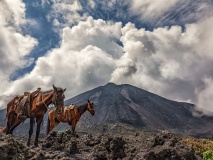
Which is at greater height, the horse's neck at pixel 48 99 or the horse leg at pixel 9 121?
the horse's neck at pixel 48 99

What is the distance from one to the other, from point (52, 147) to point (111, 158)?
3795 millimetres

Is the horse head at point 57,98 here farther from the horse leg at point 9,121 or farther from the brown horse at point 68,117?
the brown horse at point 68,117

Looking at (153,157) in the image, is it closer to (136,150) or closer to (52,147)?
(136,150)

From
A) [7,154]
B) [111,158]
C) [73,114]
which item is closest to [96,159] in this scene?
[111,158]

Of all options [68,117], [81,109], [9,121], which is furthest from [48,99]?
[81,109]

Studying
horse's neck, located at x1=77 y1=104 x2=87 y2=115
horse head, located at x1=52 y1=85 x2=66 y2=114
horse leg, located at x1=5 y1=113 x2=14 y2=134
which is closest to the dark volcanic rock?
horse head, located at x1=52 y1=85 x2=66 y2=114

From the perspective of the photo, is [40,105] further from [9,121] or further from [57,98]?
[9,121]

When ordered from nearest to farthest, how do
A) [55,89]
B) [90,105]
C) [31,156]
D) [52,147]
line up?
1. [31,156]
2. [55,89]
3. [52,147]
4. [90,105]

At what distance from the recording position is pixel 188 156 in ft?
39.0

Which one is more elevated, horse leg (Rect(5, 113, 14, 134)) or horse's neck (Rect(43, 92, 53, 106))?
horse's neck (Rect(43, 92, 53, 106))

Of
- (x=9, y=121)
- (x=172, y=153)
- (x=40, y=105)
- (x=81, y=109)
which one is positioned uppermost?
(x=81, y=109)

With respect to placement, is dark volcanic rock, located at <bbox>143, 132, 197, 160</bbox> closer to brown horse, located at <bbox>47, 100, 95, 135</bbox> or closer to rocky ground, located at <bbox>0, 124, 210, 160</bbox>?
rocky ground, located at <bbox>0, 124, 210, 160</bbox>

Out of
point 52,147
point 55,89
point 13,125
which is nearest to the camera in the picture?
point 55,89


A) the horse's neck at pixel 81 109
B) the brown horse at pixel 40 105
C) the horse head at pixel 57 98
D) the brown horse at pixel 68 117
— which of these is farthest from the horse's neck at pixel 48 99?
the horse's neck at pixel 81 109
